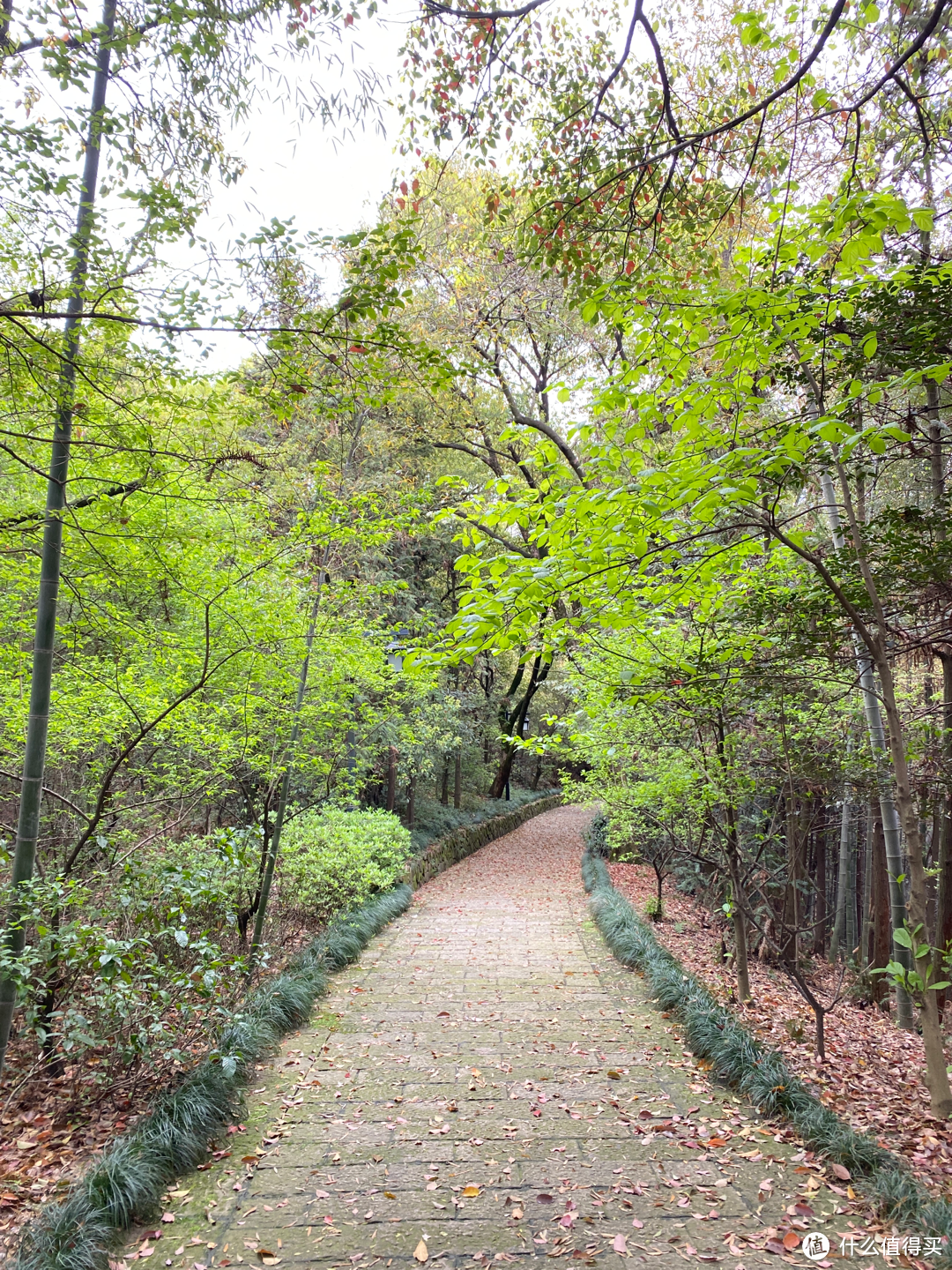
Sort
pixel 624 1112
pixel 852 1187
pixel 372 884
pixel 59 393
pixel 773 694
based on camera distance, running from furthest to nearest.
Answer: pixel 372 884 → pixel 773 694 → pixel 624 1112 → pixel 59 393 → pixel 852 1187

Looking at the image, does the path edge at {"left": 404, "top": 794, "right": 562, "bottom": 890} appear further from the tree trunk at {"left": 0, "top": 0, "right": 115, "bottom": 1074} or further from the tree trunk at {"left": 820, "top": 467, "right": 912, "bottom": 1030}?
the tree trunk at {"left": 0, "top": 0, "right": 115, "bottom": 1074}

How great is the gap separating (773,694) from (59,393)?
4.23m

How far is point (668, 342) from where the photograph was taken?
299cm

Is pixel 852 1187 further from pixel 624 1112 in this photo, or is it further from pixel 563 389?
pixel 563 389

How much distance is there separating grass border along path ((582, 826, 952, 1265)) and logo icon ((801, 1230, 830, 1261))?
310 mm

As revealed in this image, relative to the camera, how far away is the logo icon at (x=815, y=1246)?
2559 mm

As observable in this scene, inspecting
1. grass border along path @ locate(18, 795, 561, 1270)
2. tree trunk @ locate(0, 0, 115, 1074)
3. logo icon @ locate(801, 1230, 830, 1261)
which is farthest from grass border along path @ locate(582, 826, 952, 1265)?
tree trunk @ locate(0, 0, 115, 1074)

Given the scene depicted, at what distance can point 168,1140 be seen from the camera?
308 cm

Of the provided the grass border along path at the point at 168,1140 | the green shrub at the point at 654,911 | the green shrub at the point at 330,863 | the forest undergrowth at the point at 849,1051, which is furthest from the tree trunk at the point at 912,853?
the green shrub at the point at 654,911

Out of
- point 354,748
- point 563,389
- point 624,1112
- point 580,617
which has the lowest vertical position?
point 624,1112

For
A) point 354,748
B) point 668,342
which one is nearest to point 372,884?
point 354,748

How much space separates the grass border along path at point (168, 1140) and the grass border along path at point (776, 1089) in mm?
2778

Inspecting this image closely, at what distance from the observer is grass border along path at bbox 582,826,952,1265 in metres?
2.71

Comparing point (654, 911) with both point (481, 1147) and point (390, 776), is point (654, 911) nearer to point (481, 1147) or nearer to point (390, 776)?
point (390, 776)
